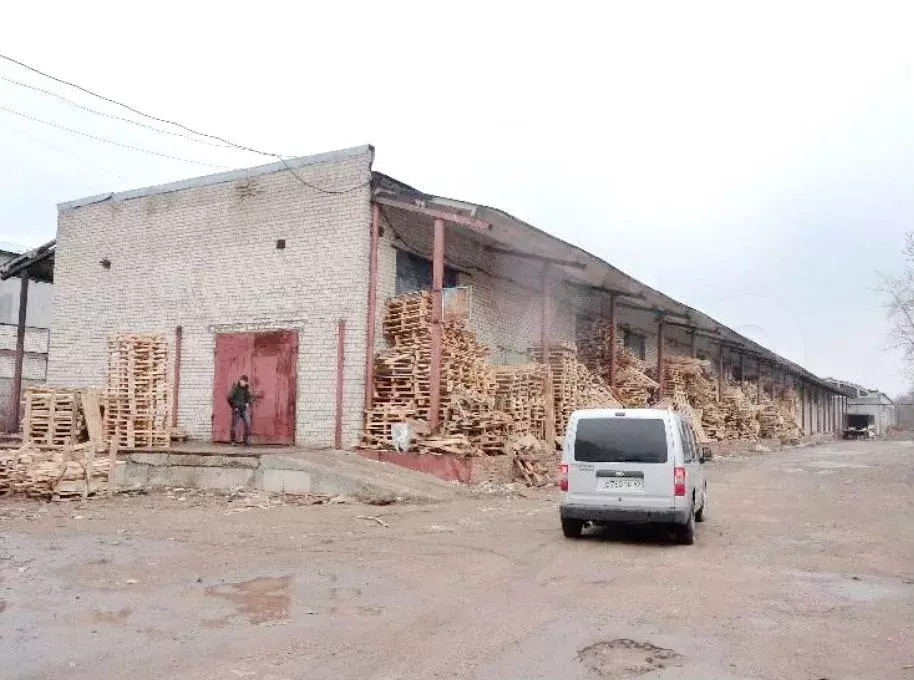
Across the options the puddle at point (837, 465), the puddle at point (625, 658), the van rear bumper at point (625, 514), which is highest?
the van rear bumper at point (625, 514)

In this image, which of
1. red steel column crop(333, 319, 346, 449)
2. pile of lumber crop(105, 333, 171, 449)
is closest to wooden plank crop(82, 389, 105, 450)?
pile of lumber crop(105, 333, 171, 449)

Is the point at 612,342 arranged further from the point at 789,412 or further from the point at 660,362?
the point at 789,412

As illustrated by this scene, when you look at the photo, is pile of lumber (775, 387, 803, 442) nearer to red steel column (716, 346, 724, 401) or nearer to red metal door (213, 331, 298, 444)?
red steel column (716, 346, 724, 401)

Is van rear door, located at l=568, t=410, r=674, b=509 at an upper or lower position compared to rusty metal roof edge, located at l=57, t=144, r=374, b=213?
lower

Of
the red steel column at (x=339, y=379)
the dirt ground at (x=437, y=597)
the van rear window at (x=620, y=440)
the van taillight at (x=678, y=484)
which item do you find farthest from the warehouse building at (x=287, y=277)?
the van taillight at (x=678, y=484)

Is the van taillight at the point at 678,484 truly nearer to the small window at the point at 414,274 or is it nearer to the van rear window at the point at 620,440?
the van rear window at the point at 620,440

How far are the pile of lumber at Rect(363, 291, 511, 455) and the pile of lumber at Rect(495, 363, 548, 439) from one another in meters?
0.70

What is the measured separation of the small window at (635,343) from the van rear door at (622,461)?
20.5m

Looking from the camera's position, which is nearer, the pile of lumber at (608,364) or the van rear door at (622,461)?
the van rear door at (622,461)

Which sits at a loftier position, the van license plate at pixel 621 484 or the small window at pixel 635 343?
the small window at pixel 635 343

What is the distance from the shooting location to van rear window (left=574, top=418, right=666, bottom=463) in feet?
34.4

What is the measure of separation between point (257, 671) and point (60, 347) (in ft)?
65.7

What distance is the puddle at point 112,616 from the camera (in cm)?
653

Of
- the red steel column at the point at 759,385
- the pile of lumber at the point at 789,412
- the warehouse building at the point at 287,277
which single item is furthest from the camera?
the pile of lumber at the point at 789,412
